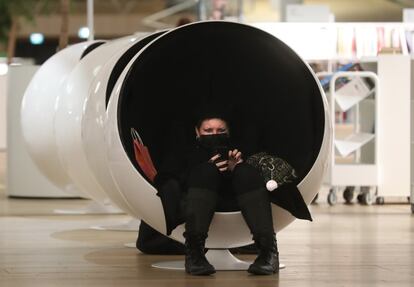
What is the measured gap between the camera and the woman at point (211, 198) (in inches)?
200

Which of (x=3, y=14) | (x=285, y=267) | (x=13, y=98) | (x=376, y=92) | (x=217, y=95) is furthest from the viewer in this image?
(x=3, y=14)

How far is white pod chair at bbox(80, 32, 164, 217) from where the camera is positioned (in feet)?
18.5

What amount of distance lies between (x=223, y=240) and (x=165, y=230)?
0.83 feet

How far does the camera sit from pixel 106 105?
5750 mm

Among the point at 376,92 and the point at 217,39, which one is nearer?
the point at 217,39

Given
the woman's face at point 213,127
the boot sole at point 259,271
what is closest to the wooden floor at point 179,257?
the boot sole at point 259,271

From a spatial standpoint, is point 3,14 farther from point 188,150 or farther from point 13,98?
point 188,150

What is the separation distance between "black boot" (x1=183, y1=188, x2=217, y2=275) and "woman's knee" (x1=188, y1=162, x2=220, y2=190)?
0.03m

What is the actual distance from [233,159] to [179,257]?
0.90 metres

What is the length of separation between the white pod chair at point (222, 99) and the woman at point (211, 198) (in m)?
0.10

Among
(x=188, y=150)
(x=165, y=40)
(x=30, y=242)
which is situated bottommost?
(x=30, y=242)

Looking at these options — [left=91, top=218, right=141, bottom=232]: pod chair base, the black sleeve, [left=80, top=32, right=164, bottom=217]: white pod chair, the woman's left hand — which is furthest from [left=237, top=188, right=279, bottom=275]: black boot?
[left=91, top=218, right=141, bottom=232]: pod chair base

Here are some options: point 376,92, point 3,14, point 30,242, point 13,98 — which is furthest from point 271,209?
point 3,14

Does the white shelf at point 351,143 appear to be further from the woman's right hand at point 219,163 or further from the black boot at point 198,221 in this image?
the black boot at point 198,221
